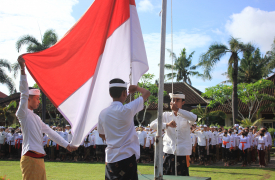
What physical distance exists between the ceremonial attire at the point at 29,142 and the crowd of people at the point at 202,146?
11.4 meters

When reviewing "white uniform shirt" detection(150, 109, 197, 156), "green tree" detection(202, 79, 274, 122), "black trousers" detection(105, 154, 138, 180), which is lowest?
"black trousers" detection(105, 154, 138, 180)

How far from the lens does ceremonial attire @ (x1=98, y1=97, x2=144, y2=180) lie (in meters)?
3.02

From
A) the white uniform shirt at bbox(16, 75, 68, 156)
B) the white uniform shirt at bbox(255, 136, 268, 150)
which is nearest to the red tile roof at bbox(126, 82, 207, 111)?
the white uniform shirt at bbox(255, 136, 268, 150)

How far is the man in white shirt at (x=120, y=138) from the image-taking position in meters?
3.02

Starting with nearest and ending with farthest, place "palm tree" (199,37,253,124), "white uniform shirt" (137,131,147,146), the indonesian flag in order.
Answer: the indonesian flag < "white uniform shirt" (137,131,147,146) < "palm tree" (199,37,253,124)

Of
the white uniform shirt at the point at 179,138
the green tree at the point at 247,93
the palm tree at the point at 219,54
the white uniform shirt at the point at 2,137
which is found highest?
the palm tree at the point at 219,54

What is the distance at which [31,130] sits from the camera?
3852 millimetres

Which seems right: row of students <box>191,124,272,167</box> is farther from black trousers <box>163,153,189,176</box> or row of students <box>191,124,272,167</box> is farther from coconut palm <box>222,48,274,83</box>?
coconut palm <box>222,48,274,83</box>

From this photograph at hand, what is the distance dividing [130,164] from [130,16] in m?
2.41

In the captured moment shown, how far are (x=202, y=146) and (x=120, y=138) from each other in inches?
495

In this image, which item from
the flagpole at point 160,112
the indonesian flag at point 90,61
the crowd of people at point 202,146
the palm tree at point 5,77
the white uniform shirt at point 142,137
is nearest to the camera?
the flagpole at point 160,112

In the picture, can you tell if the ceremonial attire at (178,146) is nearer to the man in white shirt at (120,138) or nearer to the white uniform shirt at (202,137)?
the man in white shirt at (120,138)

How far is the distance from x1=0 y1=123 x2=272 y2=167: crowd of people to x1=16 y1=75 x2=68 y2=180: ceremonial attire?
11.4 metres

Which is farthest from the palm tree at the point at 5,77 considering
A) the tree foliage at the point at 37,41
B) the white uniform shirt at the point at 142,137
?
the white uniform shirt at the point at 142,137
